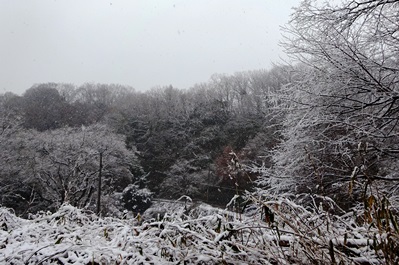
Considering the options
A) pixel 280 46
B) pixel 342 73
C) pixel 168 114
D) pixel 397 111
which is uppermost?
pixel 168 114

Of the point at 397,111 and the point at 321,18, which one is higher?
the point at 321,18

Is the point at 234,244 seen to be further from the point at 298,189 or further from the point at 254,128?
the point at 254,128

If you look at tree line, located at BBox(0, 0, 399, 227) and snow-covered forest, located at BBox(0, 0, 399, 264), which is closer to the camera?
snow-covered forest, located at BBox(0, 0, 399, 264)

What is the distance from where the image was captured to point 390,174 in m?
6.31

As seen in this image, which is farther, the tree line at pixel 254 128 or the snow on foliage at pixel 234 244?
the tree line at pixel 254 128

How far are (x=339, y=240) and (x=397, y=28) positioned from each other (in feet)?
17.3

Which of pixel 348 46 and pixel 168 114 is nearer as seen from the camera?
pixel 348 46

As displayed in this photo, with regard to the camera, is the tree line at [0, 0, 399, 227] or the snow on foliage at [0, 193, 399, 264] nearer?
the snow on foliage at [0, 193, 399, 264]

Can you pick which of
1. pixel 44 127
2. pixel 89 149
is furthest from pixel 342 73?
pixel 44 127

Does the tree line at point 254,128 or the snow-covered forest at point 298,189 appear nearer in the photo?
the snow-covered forest at point 298,189

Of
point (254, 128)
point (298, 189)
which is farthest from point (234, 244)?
point (254, 128)

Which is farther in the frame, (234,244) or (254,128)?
(254,128)

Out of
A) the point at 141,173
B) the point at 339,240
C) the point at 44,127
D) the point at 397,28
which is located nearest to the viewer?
the point at 339,240

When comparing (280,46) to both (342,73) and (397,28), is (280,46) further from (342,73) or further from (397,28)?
(397,28)
